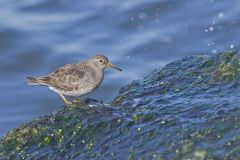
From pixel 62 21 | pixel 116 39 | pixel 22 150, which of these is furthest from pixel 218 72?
pixel 62 21

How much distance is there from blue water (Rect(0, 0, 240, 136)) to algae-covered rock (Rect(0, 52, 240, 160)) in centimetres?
590

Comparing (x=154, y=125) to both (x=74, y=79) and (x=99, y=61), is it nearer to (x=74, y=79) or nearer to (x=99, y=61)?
(x=74, y=79)

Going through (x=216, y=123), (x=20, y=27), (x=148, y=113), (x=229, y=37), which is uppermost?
(x=20, y=27)

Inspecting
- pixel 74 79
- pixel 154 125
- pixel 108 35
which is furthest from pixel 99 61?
pixel 108 35

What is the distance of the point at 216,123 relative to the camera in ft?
19.6

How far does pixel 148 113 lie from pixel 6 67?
8516mm

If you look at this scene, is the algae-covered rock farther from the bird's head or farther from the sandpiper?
the bird's head

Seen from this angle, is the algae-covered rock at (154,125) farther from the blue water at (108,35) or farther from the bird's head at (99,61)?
the blue water at (108,35)

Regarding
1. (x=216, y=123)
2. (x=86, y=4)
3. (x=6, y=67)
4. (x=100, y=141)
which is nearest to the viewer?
(x=216, y=123)

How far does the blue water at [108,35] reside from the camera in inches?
554

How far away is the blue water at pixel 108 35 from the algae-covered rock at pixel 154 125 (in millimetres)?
5900

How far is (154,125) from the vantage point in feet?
21.0

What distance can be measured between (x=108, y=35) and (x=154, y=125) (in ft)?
28.8

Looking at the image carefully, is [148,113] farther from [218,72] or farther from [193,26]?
[193,26]
